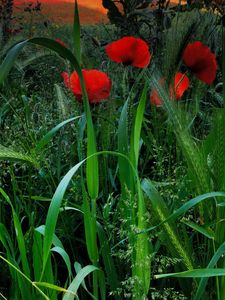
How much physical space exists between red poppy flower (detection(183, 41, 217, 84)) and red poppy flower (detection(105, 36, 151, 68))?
0.33ft

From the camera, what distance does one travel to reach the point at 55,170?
1222mm

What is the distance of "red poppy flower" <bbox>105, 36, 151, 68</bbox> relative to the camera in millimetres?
1308

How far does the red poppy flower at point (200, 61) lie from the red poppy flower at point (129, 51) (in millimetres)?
100

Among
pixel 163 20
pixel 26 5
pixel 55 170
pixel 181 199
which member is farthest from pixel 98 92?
pixel 26 5

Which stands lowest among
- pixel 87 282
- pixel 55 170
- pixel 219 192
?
pixel 87 282

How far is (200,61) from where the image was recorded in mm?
1250

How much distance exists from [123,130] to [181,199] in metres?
0.13

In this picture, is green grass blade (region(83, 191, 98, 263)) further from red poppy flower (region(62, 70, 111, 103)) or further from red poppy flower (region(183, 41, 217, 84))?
red poppy flower (region(183, 41, 217, 84))

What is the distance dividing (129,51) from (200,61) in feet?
0.52

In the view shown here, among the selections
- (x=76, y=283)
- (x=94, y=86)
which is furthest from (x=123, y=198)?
(x=94, y=86)

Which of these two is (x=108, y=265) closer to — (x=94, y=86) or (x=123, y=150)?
(x=123, y=150)

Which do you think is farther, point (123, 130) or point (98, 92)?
point (98, 92)

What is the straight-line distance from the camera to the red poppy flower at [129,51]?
1.31 metres

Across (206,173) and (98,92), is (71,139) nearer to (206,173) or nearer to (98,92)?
(98,92)
